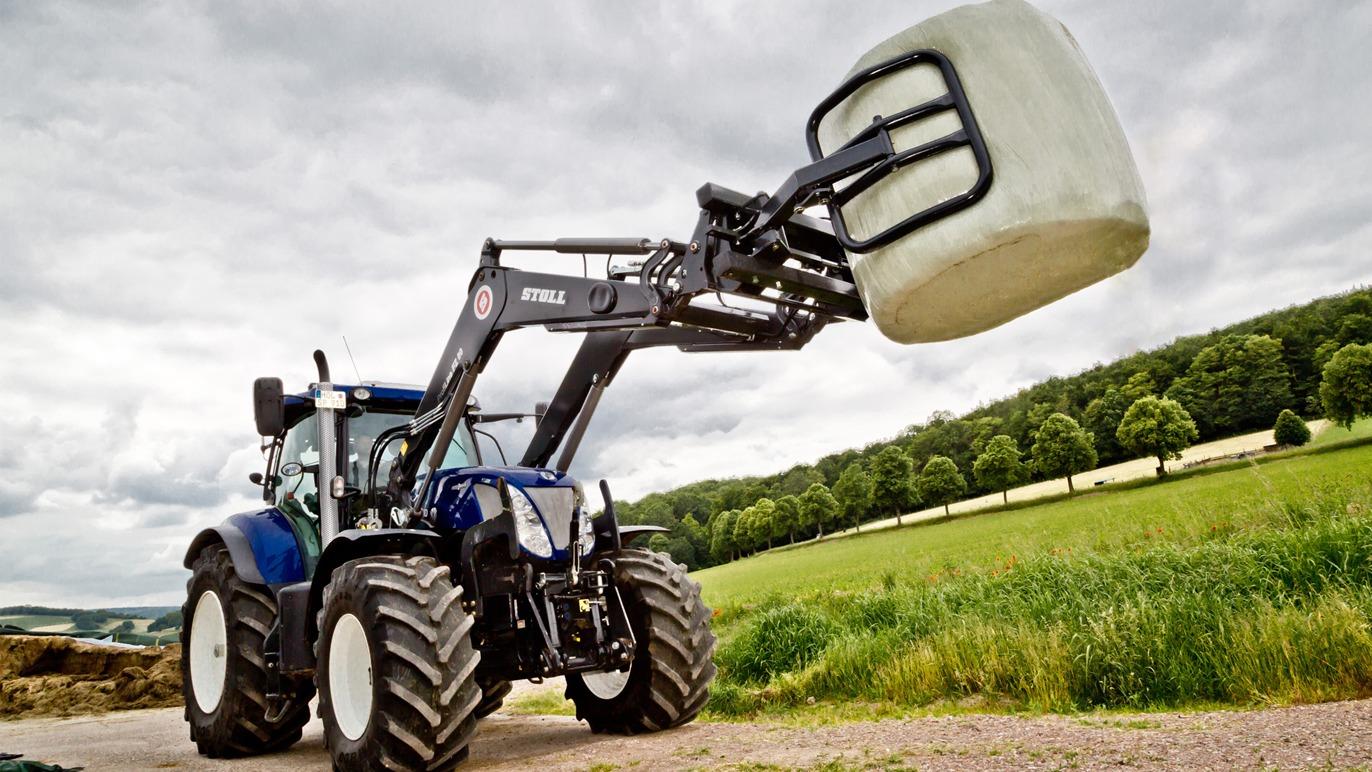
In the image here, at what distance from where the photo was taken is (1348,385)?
187 ft

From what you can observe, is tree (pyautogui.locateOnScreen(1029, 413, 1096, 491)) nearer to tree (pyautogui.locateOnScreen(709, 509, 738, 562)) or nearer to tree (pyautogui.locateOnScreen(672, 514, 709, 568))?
tree (pyautogui.locateOnScreen(709, 509, 738, 562))

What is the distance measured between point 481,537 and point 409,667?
3.73 ft

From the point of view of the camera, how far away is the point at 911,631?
9.68 meters

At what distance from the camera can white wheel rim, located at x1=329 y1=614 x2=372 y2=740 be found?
19.1 ft

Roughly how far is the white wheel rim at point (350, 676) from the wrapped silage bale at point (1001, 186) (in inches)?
163

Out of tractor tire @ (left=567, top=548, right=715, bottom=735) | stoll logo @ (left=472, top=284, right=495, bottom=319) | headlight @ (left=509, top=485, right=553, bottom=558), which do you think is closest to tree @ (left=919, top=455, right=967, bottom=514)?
tractor tire @ (left=567, top=548, right=715, bottom=735)

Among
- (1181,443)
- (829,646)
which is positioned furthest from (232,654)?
(1181,443)

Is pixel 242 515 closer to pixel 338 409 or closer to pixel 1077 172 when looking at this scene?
pixel 338 409

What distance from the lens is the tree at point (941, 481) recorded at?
75.1 meters

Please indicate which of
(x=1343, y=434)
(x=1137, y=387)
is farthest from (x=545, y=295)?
(x=1137, y=387)

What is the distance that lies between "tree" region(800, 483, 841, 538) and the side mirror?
2817 inches

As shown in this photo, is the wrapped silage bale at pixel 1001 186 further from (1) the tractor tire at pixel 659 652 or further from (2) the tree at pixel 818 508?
(2) the tree at pixel 818 508

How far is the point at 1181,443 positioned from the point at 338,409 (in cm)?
6554

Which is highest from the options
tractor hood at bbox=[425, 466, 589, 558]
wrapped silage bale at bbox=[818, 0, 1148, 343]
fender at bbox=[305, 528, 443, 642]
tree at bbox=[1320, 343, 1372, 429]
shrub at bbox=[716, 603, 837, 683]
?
tree at bbox=[1320, 343, 1372, 429]
